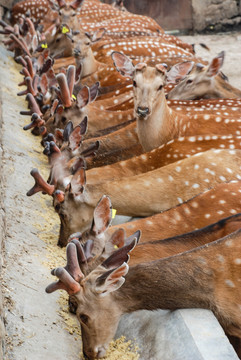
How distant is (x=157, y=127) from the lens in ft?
17.3

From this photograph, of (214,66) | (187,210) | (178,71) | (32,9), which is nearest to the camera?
(187,210)

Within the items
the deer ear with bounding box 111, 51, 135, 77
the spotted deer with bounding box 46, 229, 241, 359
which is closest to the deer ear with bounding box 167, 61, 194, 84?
the deer ear with bounding box 111, 51, 135, 77

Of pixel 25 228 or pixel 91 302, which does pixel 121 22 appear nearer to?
pixel 25 228

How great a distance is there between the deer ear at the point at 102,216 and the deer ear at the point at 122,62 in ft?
8.00

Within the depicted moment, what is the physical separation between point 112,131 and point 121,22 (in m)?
5.68

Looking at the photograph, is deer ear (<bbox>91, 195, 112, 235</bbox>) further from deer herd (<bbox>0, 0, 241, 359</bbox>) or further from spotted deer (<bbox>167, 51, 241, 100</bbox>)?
spotted deer (<bbox>167, 51, 241, 100</bbox>)

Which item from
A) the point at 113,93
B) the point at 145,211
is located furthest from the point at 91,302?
the point at 113,93

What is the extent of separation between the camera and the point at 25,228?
4449 millimetres

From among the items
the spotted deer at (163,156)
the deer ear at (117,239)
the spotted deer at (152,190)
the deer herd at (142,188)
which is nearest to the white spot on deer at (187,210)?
the deer herd at (142,188)

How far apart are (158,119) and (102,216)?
1949mm

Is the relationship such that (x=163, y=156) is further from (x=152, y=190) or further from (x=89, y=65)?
(x=89, y=65)

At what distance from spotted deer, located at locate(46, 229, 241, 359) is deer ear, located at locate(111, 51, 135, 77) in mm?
2853

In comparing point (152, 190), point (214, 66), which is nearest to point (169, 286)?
point (152, 190)

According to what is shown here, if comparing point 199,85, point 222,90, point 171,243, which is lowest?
point 222,90
